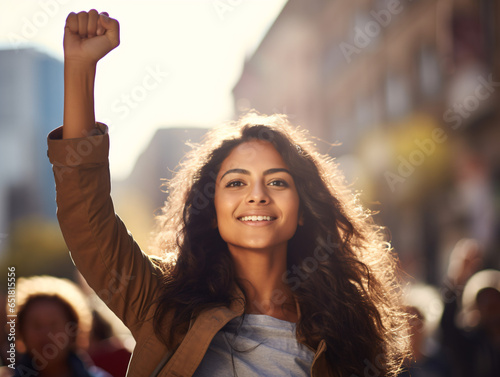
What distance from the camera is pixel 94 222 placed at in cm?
209

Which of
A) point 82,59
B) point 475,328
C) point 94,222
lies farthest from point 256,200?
point 475,328

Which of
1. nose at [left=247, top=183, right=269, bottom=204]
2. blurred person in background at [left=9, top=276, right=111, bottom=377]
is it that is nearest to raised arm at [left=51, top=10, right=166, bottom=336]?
nose at [left=247, top=183, right=269, bottom=204]

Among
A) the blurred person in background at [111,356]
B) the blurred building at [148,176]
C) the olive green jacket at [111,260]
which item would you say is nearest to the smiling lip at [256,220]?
the olive green jacket at [111,260]

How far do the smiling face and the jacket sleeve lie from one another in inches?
20.8

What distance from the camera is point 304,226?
301 centimetres

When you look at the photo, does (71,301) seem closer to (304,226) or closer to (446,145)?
(304,226)

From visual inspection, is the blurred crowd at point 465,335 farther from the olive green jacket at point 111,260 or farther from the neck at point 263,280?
the olive green jacket at point 111,260

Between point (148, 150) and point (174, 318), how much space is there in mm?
77495

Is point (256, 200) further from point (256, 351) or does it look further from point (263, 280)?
point (256, 351)

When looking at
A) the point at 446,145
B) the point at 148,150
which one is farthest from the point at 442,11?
the point at 148,150

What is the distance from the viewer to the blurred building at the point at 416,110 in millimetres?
12938

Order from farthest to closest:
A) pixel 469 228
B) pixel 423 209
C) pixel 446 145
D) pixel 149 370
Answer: pixel 423 209, pixel 446 145, pixel 469 228, pixel 149 370

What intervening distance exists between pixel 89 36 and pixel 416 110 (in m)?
16.3

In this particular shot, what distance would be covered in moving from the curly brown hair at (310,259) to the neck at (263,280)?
0.17 feet
